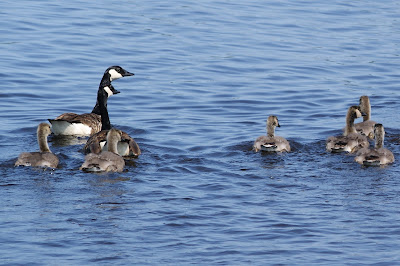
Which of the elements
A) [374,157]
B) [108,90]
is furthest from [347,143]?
[108,90]

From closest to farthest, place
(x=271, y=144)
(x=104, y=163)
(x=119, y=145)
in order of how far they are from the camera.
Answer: (x=104, y=163), (x=271, y=144), (x=119, y=145)

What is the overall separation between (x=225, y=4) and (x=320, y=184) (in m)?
20.3

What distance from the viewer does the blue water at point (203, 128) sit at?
31.1ft

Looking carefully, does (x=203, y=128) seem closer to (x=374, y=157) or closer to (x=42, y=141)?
(x=42, y=141)

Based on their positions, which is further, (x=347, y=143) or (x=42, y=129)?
(x=347, y=143)

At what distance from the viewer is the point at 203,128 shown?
15969 millimetres

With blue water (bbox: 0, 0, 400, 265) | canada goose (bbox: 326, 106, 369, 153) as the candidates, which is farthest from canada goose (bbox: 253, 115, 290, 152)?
canada goose (bbox: 326, 106, 369, 153)

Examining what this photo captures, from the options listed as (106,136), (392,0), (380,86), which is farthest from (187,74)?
(392,0)

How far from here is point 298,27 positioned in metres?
27.0

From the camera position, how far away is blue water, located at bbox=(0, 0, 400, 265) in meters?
9.47

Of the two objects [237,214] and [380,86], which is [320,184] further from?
[380,86]

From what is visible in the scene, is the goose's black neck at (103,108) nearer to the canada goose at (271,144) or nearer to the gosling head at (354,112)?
the canada goose at (271,144)

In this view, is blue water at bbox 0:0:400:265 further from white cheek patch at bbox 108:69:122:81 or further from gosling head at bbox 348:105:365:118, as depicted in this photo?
white cheek patch at bbox 108:69:122:81

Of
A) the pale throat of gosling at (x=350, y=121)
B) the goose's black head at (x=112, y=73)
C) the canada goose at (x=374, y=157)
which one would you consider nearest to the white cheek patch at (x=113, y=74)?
the goose's black head at (x=112, y=73)
